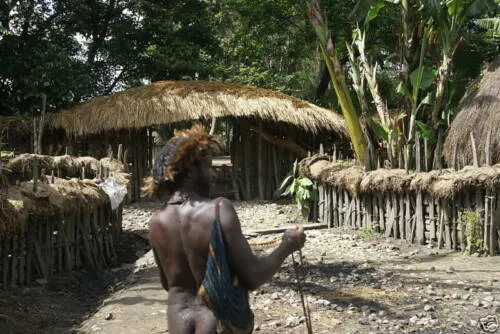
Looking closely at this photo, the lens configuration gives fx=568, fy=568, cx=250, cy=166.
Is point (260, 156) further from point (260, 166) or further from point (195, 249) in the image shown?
point (195, 249)

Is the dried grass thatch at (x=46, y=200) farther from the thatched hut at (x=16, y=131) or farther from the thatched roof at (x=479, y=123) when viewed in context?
the thatched hut at (x=16, y=131)

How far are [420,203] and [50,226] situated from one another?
5.08m

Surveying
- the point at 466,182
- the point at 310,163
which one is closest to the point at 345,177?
the point at 310,163

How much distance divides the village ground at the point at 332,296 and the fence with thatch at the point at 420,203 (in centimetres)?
27

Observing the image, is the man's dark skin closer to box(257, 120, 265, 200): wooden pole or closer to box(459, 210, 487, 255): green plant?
box(459, 210, 487, 255): green plant

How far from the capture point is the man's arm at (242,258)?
7.18 feet

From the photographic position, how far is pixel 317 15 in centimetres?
1045

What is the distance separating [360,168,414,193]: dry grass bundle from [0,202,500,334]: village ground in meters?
0.83

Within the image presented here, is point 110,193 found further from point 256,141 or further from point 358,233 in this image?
point 256,141

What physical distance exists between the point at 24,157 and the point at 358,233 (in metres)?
5.56

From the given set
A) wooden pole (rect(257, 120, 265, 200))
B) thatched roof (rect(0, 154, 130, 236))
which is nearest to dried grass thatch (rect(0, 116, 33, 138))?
thatched roof (rect(0, 154, 130, 236))

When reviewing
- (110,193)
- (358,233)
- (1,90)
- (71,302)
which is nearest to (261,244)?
(358,233)

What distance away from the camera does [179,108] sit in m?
14.1

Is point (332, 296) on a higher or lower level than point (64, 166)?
lower
